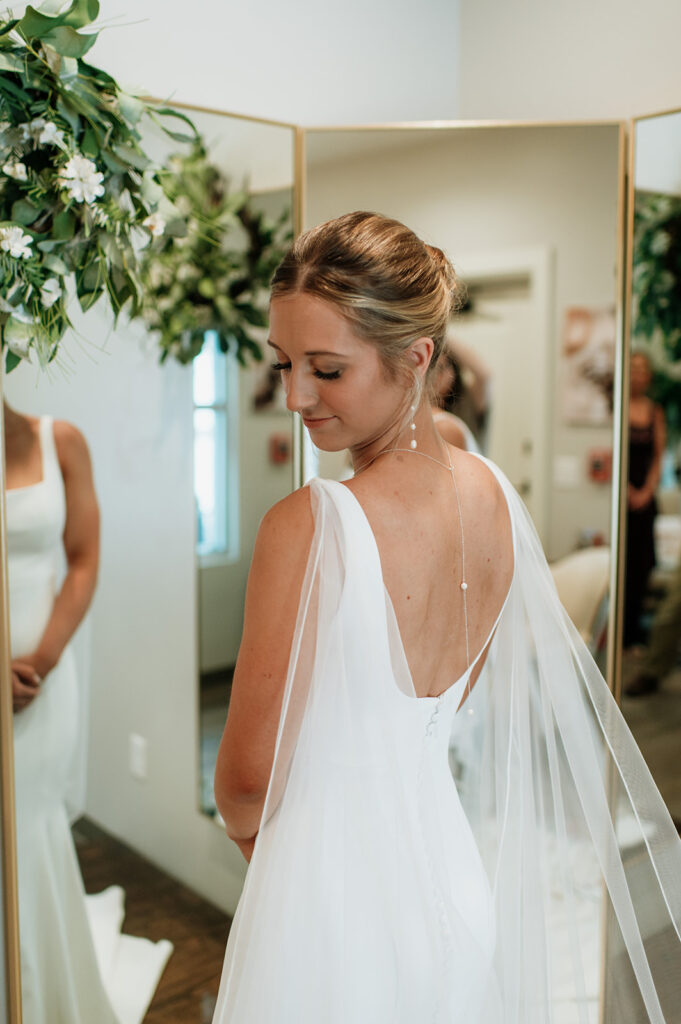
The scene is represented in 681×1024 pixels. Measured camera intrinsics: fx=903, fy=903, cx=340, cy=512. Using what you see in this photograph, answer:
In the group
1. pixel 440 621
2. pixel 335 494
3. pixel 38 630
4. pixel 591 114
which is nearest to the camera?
pixel 335 494

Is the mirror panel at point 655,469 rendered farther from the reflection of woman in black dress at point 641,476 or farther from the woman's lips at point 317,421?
the woman's lips at point 317,421

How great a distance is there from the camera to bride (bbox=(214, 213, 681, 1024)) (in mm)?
1142

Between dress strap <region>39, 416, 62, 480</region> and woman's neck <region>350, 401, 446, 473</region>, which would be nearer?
woman's neck <region>350, 401, 446, 473</region>

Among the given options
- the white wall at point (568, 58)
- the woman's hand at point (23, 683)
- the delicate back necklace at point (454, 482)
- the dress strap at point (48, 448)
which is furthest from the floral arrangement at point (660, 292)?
the woman's hand at point (23, 683)

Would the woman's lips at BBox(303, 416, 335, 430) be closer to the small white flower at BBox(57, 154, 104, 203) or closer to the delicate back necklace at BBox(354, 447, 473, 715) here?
the delicate back necklace at BBox(354, 447, 473, 715)

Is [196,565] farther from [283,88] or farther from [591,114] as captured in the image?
[591,114]

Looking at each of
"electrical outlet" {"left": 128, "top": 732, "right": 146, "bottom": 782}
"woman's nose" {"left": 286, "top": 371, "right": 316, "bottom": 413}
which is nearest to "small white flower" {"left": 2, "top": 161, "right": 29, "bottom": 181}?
"woman's nose" {"left": 286, "top": 371, "right": 316, "bottom": 413}

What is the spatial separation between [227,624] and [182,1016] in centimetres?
82

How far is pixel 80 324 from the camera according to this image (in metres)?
1.63

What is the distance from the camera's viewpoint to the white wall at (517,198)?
1.97 m

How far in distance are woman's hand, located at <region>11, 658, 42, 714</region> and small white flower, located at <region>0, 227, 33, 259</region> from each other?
0.69 m

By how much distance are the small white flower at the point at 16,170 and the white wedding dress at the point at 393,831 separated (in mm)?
709

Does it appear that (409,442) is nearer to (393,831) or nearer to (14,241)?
(393,831)

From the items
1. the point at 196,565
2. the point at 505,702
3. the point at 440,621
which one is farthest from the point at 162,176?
the point at 505,702
